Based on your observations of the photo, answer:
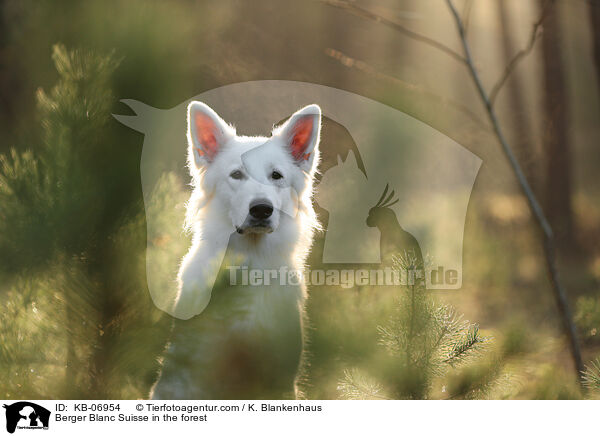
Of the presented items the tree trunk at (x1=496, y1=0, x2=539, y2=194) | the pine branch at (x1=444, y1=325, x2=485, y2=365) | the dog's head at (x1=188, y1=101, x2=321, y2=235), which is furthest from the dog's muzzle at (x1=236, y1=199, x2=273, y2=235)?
the tree trunk at (x1=496, y1=0, x2=539, y2=194)

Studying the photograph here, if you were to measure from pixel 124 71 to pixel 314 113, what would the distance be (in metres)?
0.44

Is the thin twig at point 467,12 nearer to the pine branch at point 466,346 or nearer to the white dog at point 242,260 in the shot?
the white dog at point 242,260

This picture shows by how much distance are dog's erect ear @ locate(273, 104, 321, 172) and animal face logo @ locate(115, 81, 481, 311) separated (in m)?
0.01

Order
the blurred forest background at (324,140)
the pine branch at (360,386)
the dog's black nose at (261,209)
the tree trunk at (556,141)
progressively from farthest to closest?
1. the tree trunk at (556,141)
2. the dog's black nose at (261,209)
3. the pine branch at (360,386)
4. the blurred forest background at (324,140)

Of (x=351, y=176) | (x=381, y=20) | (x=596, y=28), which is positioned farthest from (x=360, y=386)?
(x=596, y=28)

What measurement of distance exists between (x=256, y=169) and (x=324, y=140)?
0.20 metres

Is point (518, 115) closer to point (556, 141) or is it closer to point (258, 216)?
point (556, 141)

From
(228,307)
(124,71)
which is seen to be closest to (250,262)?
(228,307)

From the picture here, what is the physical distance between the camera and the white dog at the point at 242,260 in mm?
1020

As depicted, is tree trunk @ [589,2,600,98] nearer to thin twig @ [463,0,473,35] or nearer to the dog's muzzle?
thin twig @ [463,0,473,35]

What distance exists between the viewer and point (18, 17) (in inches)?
42.2

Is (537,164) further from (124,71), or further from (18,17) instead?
(18,17)

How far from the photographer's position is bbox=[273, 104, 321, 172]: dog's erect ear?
1.16 m
